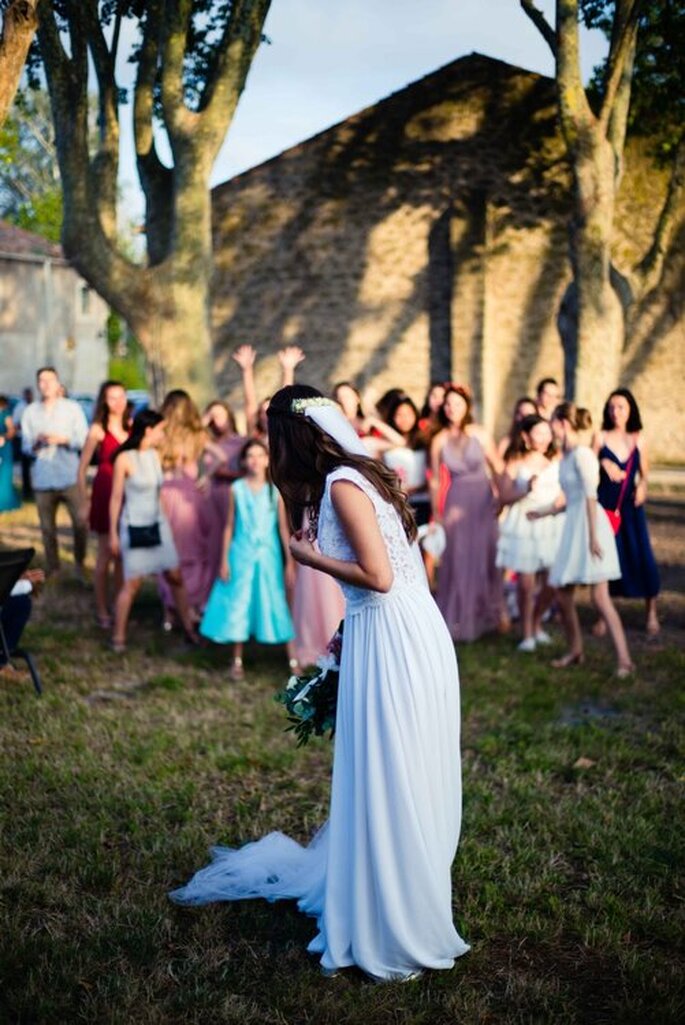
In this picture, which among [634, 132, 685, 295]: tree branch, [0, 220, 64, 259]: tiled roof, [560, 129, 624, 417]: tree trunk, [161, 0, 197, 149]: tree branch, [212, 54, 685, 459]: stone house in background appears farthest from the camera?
[0, 220, 64, 259]: tiled roof

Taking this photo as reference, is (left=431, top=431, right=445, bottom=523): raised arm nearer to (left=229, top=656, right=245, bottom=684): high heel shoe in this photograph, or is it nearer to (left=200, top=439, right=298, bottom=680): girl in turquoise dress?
(left=200, top=439, right=298, bottom=680): girl in turquoise dress

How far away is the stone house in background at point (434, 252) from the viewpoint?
21797 mm

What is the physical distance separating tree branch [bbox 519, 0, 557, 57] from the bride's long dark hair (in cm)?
1155

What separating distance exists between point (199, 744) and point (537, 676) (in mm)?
2844

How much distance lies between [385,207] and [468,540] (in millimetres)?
14138

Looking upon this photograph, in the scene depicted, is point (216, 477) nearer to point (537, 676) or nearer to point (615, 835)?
point (537, 676)

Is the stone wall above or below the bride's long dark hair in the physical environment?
above

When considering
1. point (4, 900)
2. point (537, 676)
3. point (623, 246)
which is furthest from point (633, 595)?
point (623, 246)

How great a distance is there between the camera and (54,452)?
11727 mm

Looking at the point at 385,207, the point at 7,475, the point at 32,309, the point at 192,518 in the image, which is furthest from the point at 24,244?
the point at 192,518

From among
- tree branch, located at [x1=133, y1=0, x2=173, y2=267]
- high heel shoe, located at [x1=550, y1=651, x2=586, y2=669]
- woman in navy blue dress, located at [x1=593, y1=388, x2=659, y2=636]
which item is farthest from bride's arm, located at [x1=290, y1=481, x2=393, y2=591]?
tree branch, located at [x1=133, y1=0, x2=173, y2=267]

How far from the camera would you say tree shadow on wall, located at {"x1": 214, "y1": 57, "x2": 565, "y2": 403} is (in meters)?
21.8

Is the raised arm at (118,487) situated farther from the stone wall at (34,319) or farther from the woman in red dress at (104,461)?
the stone wall at (34,319)

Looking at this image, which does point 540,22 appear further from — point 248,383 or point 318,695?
point 318,695
